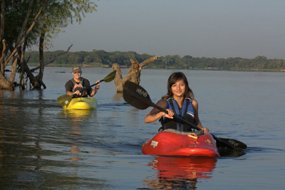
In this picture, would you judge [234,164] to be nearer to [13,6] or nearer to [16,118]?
[16,118]

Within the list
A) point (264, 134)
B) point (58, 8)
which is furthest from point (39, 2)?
point (264, 134)

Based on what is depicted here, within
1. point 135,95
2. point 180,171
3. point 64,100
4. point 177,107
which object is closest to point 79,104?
point 64,100

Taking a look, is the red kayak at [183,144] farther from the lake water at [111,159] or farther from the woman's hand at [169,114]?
the woman's hand at [169,114]

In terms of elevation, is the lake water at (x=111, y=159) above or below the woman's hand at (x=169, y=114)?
below

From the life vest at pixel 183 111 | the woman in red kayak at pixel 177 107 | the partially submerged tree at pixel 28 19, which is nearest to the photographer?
the woman in red kayak at pixel 177 107

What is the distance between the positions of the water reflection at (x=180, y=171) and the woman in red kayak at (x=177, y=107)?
726mm

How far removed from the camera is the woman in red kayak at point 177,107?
10.7 metres

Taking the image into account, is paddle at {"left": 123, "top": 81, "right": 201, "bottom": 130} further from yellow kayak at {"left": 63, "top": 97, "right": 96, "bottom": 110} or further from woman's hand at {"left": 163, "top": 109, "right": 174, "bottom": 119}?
yellow kayak at {"left": 63, "top": 97, "right": 96, "bottom": 110}

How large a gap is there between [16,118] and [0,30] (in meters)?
15.4

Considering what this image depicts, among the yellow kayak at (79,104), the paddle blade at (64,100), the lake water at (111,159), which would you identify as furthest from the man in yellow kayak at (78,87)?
the lake water at (111,159)

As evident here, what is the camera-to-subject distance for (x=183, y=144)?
35.6ft

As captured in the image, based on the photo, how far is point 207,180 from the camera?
8.70 meters

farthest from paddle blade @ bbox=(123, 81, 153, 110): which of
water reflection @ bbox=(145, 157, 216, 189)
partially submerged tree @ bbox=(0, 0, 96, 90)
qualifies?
partially submerged tree @ bbox=(0, 0, 96, 90)

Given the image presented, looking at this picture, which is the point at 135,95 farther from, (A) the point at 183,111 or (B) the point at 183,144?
(B) the point at 183,144
